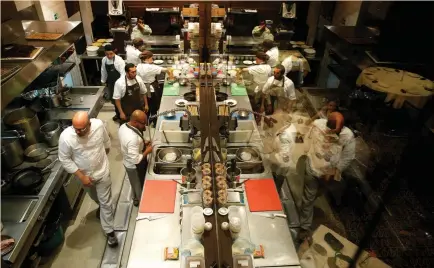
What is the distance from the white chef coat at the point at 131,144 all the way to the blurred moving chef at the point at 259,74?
2354 millimetres

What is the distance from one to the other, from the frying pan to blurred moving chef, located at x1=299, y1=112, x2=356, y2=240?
3225 mm

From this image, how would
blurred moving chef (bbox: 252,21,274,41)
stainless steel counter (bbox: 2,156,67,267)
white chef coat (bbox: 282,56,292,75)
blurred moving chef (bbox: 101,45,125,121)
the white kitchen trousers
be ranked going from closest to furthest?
stainless steel counter (bbox: 2,156,67,267)
the white kitchen trousers
blurred moving chef (bbox: 101,45,125,121)
white chef coat (bbox: 282,56,292,75)
blurred moving chef (bbox: 252,21,274,41)

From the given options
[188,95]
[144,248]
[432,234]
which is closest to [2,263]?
[144,248]

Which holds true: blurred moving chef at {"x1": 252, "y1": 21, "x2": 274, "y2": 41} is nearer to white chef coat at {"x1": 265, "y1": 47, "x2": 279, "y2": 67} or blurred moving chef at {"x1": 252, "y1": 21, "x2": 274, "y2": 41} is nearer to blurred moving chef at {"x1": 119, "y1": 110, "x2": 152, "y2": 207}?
white chef coat at {"x1": 265, "y1": 47, "x2": 279, "y2": 67}

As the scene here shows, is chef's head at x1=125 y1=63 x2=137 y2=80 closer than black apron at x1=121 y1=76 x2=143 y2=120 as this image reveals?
Yes

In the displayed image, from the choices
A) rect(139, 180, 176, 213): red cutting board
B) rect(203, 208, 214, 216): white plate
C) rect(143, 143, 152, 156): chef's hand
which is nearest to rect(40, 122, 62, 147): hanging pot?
rect(143, 143, 152, 156): chef's hand

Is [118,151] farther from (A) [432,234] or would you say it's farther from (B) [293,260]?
(A) [432,234]

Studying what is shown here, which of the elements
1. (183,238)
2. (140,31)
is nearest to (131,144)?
(183,238)

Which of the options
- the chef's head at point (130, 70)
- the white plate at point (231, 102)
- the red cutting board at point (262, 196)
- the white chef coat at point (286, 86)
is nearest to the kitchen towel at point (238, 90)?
the white plate at point (231, 102)

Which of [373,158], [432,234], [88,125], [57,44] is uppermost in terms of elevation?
[57,44]

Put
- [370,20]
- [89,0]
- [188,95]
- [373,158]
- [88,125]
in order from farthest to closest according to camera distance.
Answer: [89,0], [188,95], [373,158], [370,20], [88,125]

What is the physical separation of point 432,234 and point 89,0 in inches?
314

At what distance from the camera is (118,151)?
195 inches

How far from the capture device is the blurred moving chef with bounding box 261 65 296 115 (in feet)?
14.3
